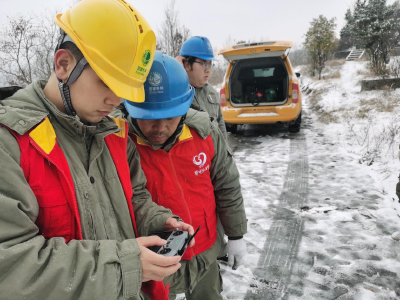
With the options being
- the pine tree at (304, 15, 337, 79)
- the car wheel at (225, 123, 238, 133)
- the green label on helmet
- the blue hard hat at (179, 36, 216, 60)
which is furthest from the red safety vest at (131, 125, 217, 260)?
the pine tree at (304, 15, 337, 79)

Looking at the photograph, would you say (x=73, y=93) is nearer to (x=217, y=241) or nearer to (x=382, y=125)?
(x=217, y=241)

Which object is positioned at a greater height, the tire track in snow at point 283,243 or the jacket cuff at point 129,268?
the jacket cuff at point 129,268

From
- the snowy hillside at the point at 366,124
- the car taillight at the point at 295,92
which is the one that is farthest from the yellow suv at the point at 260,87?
the snowy hillside at the point at 366,124

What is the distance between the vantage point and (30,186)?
87 centimetres

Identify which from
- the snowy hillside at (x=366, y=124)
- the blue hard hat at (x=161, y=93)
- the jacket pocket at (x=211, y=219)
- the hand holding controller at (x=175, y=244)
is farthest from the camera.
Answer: the snowy hillside at (x=366, y=124)

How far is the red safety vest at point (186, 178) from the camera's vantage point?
163 cm

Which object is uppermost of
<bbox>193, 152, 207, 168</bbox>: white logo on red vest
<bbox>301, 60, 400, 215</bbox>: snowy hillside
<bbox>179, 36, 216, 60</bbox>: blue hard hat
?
<bbox>179, 36, 216, 60</bbox>: blue hard hat

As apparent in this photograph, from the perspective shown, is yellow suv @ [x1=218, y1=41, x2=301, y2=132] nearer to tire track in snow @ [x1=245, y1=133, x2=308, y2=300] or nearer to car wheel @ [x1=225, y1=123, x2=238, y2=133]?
car wheel @ [x1=225, y1=123, x2=238, y2=133]

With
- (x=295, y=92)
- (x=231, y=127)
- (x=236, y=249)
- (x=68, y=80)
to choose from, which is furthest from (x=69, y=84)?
(x=231, y=127)

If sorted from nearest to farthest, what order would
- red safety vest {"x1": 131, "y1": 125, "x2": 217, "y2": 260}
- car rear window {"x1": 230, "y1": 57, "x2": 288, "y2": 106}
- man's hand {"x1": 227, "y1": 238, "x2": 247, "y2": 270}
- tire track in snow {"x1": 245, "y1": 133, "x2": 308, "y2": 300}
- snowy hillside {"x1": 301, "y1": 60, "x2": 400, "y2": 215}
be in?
red safety vest {"x1": 131, "y1": 125, "x2": 217, "y2": 260} < man's hand {"x1": 227, "y1": 238, "x2": 247, "y2": 270} < tire track in snow {"x1": 245, "y1": 133, "x2": 308, "y2": 300} < snowy hillside {"x1": 301, "y1": 60, "x2": 400, "y2": 215} < car rear window {"x1": 230, "y1": 57, "x2": 288, "y2": 106}

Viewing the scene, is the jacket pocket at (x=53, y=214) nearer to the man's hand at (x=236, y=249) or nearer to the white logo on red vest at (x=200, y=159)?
the white logo on red vest at (x=200, y=159)

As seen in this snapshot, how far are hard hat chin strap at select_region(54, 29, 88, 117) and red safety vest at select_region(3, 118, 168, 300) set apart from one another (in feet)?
0.34

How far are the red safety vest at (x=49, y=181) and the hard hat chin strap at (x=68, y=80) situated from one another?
0.10m

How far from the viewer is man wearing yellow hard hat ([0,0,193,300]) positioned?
788 mm
